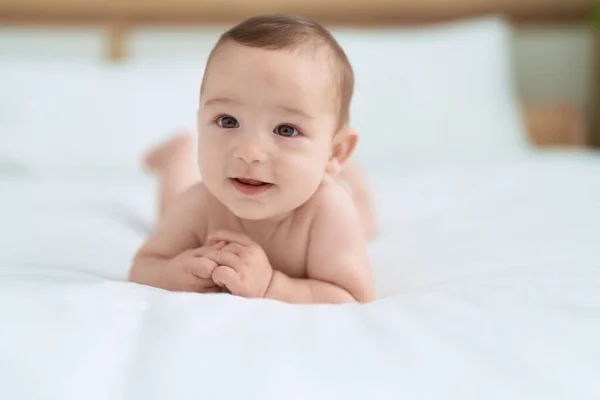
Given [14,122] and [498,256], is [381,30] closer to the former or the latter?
[14,122]

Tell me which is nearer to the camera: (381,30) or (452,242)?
(452,242)

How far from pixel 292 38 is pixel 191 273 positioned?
275 millimetres

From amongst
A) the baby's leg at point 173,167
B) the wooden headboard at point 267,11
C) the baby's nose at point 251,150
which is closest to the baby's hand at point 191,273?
the baby's nose at point 251,150

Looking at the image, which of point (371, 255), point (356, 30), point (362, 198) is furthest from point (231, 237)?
point (356, 30)

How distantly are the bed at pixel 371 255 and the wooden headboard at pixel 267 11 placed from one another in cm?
37

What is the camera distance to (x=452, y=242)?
3.31ft

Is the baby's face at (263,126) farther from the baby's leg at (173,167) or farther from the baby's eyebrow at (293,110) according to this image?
the baby's leg at (173,167)

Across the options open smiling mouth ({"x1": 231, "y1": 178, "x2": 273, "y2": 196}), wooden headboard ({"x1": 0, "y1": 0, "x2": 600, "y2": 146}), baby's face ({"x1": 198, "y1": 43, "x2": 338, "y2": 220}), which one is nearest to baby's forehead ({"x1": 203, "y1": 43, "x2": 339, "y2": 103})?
baby's face ({"x1": 198, "y1": 43, "x2": 338, "y2": 220})

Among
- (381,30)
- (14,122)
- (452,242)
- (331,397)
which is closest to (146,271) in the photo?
(331,397)

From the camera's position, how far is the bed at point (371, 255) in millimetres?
478

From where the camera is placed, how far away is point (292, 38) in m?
0.68

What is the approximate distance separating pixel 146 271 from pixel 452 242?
483mm

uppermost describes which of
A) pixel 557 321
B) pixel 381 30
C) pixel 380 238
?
pixel 381 30

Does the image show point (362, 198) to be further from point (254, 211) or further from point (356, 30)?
point (356, 30)
